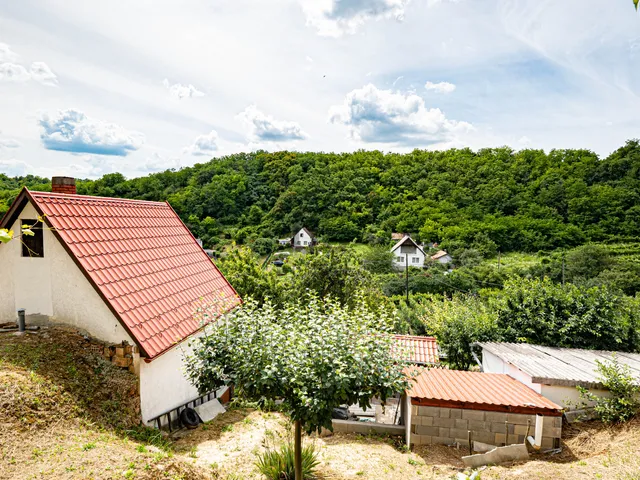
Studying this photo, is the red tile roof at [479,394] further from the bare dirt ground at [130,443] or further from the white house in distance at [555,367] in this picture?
the bare dirt ground at [130,443]

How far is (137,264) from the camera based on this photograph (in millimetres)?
8930

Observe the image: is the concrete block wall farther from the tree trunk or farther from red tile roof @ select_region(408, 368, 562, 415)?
the tree trunk

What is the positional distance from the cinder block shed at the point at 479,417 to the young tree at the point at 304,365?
2052 mm

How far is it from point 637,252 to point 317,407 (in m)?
58.5

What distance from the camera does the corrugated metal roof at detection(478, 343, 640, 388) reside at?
7.55 m

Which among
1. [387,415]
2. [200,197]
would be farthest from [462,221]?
[387,415]

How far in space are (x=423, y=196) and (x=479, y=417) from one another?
189ft

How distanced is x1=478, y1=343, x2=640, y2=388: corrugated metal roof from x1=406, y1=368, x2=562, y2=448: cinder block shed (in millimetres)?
520

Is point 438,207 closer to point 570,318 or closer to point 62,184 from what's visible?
point 570,318

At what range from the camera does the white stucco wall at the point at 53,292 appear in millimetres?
7492

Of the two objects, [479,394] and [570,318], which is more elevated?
[570,318]

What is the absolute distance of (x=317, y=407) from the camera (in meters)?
4.87

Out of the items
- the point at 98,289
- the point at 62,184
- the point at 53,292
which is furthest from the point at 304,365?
the point at 62,184

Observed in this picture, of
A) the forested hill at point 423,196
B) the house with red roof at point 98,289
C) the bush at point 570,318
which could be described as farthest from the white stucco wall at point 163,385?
the forested hill at point 423,196
